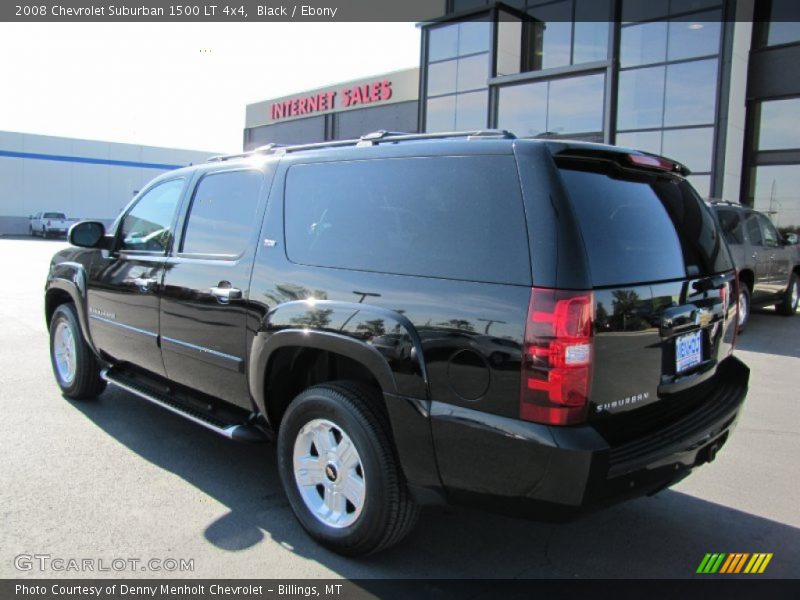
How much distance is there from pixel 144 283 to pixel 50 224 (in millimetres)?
39480

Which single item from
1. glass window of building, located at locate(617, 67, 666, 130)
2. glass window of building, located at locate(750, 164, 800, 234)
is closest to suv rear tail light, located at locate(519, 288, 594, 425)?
glass window of building, located at locate(750, 164, 800, 234)

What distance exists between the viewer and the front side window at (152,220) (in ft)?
14.8

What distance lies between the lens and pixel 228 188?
404 centimetres

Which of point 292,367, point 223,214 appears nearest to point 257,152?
point 223,214

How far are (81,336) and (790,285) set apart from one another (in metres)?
11.4

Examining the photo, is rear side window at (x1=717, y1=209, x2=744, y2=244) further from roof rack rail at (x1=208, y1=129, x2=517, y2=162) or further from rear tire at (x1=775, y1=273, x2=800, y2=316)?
roof rack rail at (x1=208, y1=129, x2=517, y2=162)

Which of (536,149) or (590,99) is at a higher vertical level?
(590,99)

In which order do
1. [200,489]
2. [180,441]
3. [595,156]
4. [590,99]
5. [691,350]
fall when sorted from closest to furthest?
1. [595,156]
2. [691,350]
3. [200,489]
4. [180,441]
5. [590,99]

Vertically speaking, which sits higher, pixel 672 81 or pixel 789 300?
pixel 672 81

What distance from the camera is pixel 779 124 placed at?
1662 centimetres

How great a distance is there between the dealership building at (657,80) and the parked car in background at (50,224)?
2833 centimetres

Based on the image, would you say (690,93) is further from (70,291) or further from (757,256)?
(70,291)

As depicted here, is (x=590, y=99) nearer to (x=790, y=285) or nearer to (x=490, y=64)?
(x=490, y=64)

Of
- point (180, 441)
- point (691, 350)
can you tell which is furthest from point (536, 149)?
point (180, 441)
